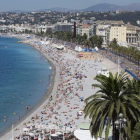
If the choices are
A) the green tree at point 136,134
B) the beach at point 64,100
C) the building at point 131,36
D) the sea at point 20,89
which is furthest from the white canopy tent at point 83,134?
the building at point 131,36

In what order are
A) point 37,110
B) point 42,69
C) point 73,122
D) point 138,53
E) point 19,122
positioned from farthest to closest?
point 42,69, point 138,53, point 37,110, point 19,122, point 73,122

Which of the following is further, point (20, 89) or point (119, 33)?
point (119, 33)

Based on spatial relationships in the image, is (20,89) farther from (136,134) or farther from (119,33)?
(119,33)

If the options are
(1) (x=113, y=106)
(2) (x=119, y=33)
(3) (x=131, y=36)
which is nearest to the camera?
(1) (x=113, y=106)

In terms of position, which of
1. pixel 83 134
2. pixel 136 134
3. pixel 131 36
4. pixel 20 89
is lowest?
pixel 20 89

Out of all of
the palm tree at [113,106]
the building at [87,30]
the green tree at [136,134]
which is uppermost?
the palm tree at [113,106]

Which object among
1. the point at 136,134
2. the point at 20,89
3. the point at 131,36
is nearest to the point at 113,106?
the point at 136,134

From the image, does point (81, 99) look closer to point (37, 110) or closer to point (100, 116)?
point (37, 110)

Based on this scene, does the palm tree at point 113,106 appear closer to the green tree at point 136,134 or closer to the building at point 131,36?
the green tree at point 136,134

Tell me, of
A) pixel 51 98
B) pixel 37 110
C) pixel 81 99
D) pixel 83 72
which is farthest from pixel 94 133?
pixel 83 72

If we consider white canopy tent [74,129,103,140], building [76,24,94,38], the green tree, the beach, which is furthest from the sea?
building [76,24,94,38]

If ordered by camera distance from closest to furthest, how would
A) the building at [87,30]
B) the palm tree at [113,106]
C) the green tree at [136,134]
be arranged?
the green tree at [136,134], the palm tree at [113,106], the building at [87,30]
